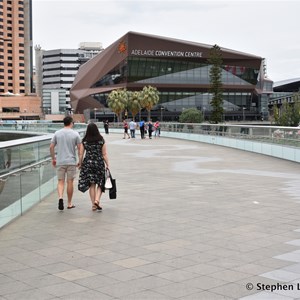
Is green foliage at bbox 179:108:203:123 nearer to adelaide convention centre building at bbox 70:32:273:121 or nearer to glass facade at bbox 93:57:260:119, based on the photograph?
adelaide convention centre building at bbox 70:32:273:121

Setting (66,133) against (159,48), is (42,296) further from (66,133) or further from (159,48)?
(159,48)

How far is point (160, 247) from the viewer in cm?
668

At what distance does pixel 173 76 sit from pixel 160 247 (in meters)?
106

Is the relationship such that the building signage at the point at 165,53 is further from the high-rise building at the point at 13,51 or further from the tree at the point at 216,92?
the high-rise building at the point at 13,51

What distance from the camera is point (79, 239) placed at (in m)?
7.16

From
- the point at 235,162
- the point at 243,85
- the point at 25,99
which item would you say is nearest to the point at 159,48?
the point at 243,85

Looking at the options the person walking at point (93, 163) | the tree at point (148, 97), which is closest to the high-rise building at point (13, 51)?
the tree at point (148, 97)

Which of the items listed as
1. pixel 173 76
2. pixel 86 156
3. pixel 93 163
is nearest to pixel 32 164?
pixel 86 156

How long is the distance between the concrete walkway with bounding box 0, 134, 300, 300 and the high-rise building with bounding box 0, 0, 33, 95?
157997 millimetres

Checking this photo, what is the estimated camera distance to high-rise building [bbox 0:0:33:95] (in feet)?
534

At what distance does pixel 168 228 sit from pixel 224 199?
3.06 m

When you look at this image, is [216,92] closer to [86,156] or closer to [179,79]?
[179,79]

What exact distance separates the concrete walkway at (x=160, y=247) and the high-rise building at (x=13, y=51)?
518 ft

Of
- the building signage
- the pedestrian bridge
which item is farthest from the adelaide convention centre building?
the pedestrian bridge
